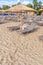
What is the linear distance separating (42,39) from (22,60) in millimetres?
2529

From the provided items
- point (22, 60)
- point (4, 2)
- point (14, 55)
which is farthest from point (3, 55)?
point (4, 2)

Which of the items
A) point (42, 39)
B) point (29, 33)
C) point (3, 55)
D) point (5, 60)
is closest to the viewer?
point (5, 60)

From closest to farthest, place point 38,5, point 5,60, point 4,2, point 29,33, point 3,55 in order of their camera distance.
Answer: point 5,60 → point 3,55 → point 29,33 → point 4,2 → point 38,5

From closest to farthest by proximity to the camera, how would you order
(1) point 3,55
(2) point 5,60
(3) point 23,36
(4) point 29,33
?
(2) point 5,60
(1) point 3,55
(3) point 23,36
(4) point 29,33

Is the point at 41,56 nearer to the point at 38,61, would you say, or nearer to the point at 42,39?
the point at 38,61

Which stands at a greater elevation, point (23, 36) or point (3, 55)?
point (3, 55)

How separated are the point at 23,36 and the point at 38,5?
33.3 meters

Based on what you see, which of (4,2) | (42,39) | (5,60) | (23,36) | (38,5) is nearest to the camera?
(5,60)

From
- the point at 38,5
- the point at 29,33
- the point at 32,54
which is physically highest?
the point at 32,54

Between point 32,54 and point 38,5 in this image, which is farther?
point 38,5

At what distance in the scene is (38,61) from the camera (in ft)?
14.7

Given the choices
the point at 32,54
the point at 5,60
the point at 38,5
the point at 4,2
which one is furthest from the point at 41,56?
the point at 38,5

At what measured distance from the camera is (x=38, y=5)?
40594 mm

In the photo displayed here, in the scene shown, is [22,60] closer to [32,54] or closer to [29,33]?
[32,54]
